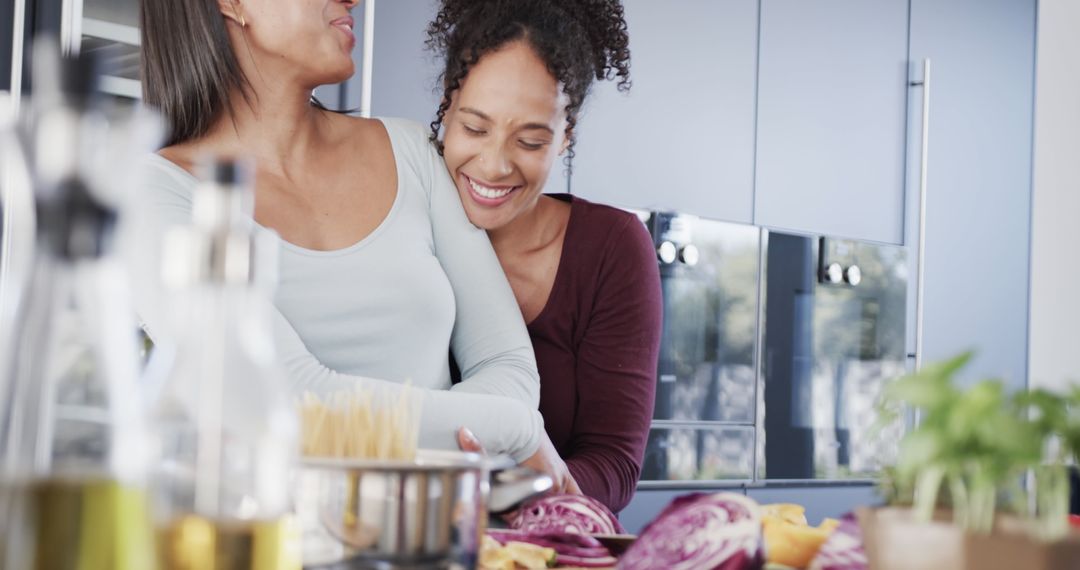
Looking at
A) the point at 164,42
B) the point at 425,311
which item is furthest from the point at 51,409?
the point at 164,42

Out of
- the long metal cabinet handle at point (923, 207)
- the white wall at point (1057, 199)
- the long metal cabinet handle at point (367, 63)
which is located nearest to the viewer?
the white wall at point (1057, 199)

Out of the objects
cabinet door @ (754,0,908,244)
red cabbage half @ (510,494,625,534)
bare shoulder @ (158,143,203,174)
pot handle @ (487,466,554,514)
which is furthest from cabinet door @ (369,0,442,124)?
pot handle @ (487,466,554,514)

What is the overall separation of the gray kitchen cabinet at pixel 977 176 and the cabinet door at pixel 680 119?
2.70 feet

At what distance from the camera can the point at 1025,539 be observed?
1.75 feet

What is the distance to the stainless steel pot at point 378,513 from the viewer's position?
599 millimetres

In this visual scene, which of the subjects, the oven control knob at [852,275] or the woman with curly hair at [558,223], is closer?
the woman with curly hair at [558,223]

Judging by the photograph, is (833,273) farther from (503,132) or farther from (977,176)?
(503,132)

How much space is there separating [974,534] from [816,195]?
3.34 meters

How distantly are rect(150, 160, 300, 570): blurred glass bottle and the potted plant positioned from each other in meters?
0.29

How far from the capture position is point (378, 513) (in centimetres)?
60

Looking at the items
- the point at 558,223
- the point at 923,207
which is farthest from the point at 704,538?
the point at 923,207

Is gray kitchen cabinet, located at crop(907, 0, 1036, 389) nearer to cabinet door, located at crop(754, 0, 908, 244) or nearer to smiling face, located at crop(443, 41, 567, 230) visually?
cabinet door, located at crop(754, 0, 908, 244)

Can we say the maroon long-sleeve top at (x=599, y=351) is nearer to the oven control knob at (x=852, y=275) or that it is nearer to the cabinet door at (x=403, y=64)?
the cabinet door at (x=403, y=64)

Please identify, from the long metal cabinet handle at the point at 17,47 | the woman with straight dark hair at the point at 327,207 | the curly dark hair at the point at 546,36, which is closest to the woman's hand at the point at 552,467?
the woman with straight dark hair at the point at 327,207
